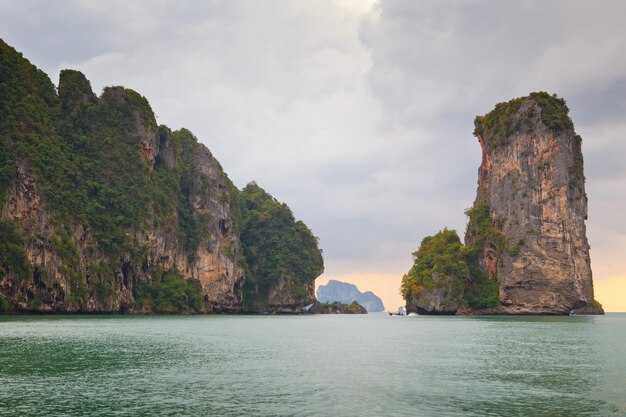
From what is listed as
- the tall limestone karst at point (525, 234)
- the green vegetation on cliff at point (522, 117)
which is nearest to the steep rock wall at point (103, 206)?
the tall limestone karst at point (525, 234)

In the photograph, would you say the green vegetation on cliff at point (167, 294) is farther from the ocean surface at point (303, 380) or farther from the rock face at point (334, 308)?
the ocean surface at point (303, 380)

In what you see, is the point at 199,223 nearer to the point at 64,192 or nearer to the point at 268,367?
the point at 64,192

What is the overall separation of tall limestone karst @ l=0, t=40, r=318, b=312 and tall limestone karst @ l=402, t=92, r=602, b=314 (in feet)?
153

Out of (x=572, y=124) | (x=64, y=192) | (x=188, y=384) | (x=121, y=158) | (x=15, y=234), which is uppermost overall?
(x=572, y=124)

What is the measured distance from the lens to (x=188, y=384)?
21641 millimetres

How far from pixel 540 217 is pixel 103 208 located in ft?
252

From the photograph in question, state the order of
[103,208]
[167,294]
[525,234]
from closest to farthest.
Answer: [103,208] → [525,234] → [167,294]

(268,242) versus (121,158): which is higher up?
(121,158)

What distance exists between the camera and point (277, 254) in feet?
496

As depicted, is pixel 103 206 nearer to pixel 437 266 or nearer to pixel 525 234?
pixel 437 266

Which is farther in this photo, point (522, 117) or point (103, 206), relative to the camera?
point (522, 117)

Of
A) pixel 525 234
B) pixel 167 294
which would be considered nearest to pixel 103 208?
pixel 167 294

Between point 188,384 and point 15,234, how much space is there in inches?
2597

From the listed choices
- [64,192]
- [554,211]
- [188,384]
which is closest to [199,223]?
[64,192]
